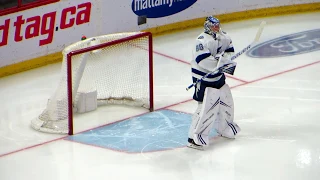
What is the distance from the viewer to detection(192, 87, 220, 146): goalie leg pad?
333 inches

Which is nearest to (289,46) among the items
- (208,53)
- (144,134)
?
(144,134)

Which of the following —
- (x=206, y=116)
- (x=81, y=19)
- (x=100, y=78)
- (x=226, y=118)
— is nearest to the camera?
(x=206, y=116)

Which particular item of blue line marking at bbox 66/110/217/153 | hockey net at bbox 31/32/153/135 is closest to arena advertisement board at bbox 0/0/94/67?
hockey net at bbox 31/32/153/135

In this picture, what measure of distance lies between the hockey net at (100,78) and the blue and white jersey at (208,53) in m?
1.24

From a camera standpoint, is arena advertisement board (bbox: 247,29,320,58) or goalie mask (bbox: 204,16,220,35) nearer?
goalie mask (bbox: 204,16,220,35)

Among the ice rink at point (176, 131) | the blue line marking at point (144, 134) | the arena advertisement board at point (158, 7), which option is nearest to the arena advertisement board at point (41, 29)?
the ice rink at point (176, 131)

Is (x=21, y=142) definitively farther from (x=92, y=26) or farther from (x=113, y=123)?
(x=92, y=26)

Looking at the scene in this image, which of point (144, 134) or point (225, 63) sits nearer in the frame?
point (225, 63)

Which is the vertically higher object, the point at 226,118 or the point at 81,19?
the point at 81,19

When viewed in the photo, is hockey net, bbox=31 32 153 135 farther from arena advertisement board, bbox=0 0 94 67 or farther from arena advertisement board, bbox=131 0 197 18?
arena advertisement board, bbox=131 0 197 18

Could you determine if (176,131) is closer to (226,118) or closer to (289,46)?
(226,118)

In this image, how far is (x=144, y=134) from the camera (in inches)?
355

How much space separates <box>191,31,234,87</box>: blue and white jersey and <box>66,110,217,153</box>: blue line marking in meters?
0.72

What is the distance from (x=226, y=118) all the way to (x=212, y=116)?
209 millimetres
